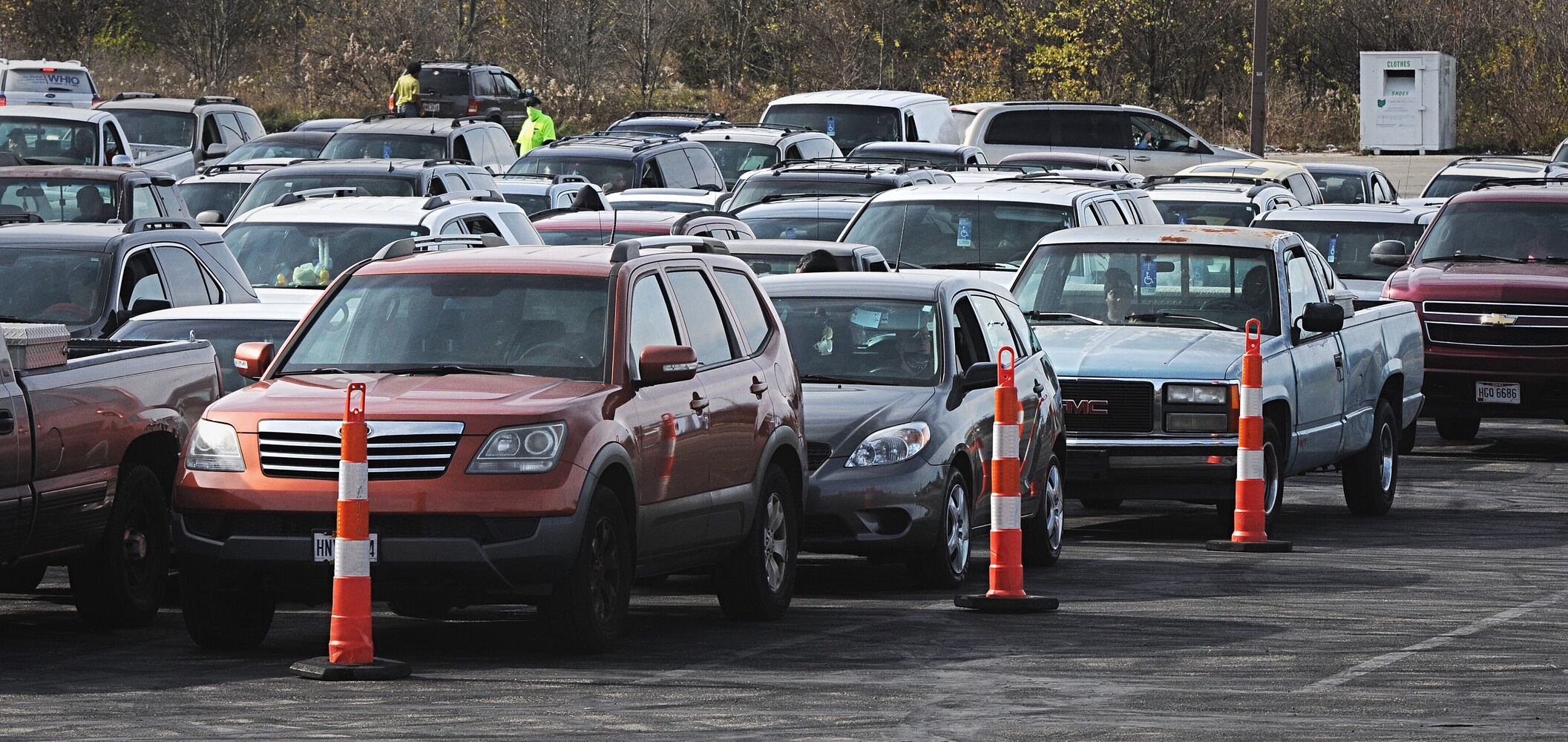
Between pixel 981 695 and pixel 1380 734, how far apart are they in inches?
57.0

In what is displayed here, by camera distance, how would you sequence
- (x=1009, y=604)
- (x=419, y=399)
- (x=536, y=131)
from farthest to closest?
(x=536, y=131) → (x=1009, y=604) → (x=419, y=399)

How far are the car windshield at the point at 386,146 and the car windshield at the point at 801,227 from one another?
7108 mm

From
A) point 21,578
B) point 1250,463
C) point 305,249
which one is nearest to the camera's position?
point 21,578

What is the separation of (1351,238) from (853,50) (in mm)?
35468

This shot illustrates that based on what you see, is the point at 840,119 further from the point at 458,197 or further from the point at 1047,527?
the point at 1047,527

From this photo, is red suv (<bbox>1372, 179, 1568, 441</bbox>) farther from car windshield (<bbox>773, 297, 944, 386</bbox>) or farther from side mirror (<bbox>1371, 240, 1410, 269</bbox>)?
car windshield (<bbox>773, 297, 944, 386</bbox>)

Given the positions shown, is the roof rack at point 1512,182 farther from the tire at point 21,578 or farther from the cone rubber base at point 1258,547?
the tire at point 21,578

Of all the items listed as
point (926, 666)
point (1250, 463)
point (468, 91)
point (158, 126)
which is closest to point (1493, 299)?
point (1250, 463)

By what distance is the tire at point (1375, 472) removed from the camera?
1658cm

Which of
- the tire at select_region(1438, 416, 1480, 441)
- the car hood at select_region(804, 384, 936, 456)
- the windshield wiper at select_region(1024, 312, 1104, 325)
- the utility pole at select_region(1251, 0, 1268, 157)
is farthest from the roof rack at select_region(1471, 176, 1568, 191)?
the utility pole at select_region(1251, 0, 1268, 157)

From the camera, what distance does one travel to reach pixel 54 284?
15148 mm

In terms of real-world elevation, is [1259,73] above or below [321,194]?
below

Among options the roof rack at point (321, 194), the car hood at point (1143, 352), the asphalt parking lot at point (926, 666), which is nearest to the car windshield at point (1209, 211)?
the roof rack at point (321, 194)

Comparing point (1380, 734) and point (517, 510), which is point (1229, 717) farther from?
point (517, 510)
